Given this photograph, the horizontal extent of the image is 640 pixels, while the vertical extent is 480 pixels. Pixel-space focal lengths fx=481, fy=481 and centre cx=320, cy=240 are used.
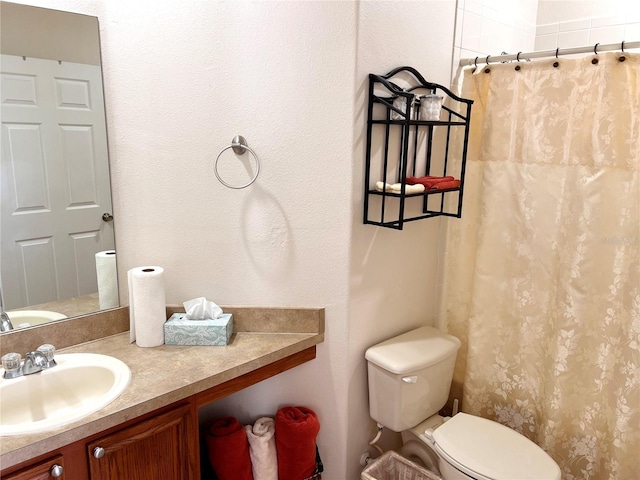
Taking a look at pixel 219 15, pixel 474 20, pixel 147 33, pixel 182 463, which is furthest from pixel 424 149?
pixel 182 463

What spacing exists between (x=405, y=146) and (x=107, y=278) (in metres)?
1.15

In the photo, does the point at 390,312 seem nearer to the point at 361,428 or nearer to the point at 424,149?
the point at 361,428

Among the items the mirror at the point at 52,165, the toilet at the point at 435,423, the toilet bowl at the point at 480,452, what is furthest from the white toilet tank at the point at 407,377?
the mirror at the point at 52,165

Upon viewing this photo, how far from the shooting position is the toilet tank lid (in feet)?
6.03

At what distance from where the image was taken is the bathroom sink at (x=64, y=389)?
4.52 ft

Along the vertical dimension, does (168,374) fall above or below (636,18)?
below

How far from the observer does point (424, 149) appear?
6.51 ft

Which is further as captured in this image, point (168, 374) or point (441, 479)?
point (441, 479)

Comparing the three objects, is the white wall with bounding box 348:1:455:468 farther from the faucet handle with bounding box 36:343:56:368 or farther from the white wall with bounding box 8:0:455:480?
the faucet handle with bounding box 36:343:56:368

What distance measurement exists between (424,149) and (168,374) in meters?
1.29

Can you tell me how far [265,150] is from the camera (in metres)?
1.73

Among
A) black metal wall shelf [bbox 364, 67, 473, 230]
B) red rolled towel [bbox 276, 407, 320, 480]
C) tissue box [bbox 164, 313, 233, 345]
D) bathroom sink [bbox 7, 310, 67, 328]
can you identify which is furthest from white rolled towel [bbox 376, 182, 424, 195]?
bathroom sink [bbox 7, 310, 67, 328]

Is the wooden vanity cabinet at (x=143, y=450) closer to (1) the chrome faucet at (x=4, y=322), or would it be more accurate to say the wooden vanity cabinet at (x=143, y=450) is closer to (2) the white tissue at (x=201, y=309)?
(2) the white tissue at (x=201, y=309)

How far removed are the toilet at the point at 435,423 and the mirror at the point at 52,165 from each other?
111cm
